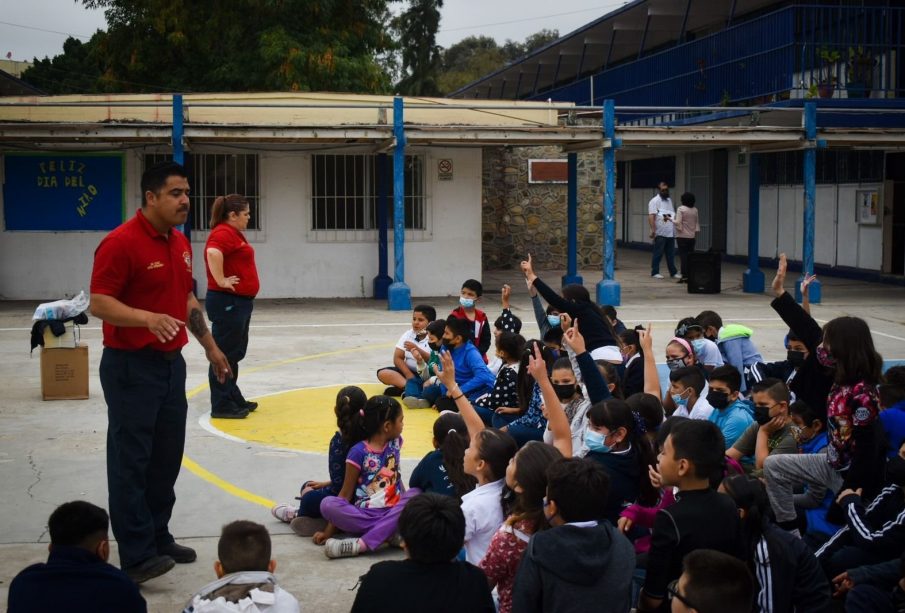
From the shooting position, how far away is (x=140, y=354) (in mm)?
5488

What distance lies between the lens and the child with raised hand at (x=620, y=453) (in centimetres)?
532

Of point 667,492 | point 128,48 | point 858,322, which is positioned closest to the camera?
point 667,492

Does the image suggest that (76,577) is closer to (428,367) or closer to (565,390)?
(565,390)

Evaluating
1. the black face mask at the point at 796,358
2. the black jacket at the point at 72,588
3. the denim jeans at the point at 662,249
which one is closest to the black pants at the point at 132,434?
the black jacket at the point at 72,588

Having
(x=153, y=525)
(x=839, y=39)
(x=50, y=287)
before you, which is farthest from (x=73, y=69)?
(x=153, y=525)

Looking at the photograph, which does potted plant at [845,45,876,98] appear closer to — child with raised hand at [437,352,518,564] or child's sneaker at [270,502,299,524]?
child's sneaker at [270,502,299,524]

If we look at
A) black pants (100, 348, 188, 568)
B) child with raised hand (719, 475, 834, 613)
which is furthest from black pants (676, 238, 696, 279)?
child with raised hand (719, 475, 834, 613)

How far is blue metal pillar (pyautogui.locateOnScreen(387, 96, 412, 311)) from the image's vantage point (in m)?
17.4

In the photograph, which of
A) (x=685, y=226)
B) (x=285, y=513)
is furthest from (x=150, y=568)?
(x=685, y=226)

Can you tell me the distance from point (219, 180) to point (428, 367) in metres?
10.7

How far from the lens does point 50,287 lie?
1886cm

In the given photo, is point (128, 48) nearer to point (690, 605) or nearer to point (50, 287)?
point (50, 287)

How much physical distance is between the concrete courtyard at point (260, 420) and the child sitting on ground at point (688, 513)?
5.67ft

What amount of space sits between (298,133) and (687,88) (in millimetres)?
9306
